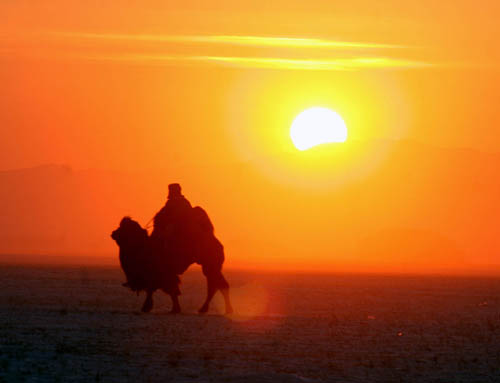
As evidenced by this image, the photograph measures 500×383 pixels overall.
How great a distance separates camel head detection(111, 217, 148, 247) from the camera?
2666cm

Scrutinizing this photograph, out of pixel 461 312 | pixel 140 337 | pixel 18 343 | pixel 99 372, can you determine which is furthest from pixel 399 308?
pixel 99 372

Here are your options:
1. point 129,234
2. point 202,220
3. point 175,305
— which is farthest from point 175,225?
point 175,305

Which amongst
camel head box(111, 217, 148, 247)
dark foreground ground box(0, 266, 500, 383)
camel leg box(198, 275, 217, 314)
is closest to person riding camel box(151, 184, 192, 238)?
camel head box(111, 217, 148, 247)

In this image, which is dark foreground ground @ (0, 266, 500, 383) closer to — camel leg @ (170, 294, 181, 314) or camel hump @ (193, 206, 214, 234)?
camel leg @ (170, 294, 181, 314)

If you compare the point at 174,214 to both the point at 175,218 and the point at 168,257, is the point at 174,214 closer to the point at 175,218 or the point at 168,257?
the point at 175,218

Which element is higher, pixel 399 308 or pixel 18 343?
pixel 399 308

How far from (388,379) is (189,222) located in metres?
10.3

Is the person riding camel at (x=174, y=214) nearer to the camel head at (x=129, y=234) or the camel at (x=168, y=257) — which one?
the camel at (x=168, y=257)

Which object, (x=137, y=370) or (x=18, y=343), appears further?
(x=18, y=343)

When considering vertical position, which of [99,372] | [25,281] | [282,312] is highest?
[25,281]

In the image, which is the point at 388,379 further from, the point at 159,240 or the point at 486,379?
the point at 159,240

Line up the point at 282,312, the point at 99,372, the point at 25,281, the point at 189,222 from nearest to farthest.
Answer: the point at 99,372, the point at 189,222, the point at 282,312, the point at 25,281

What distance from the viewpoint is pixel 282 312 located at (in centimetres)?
2869

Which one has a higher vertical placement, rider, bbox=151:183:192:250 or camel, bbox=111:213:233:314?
rider, bbox=151:183:192:250
